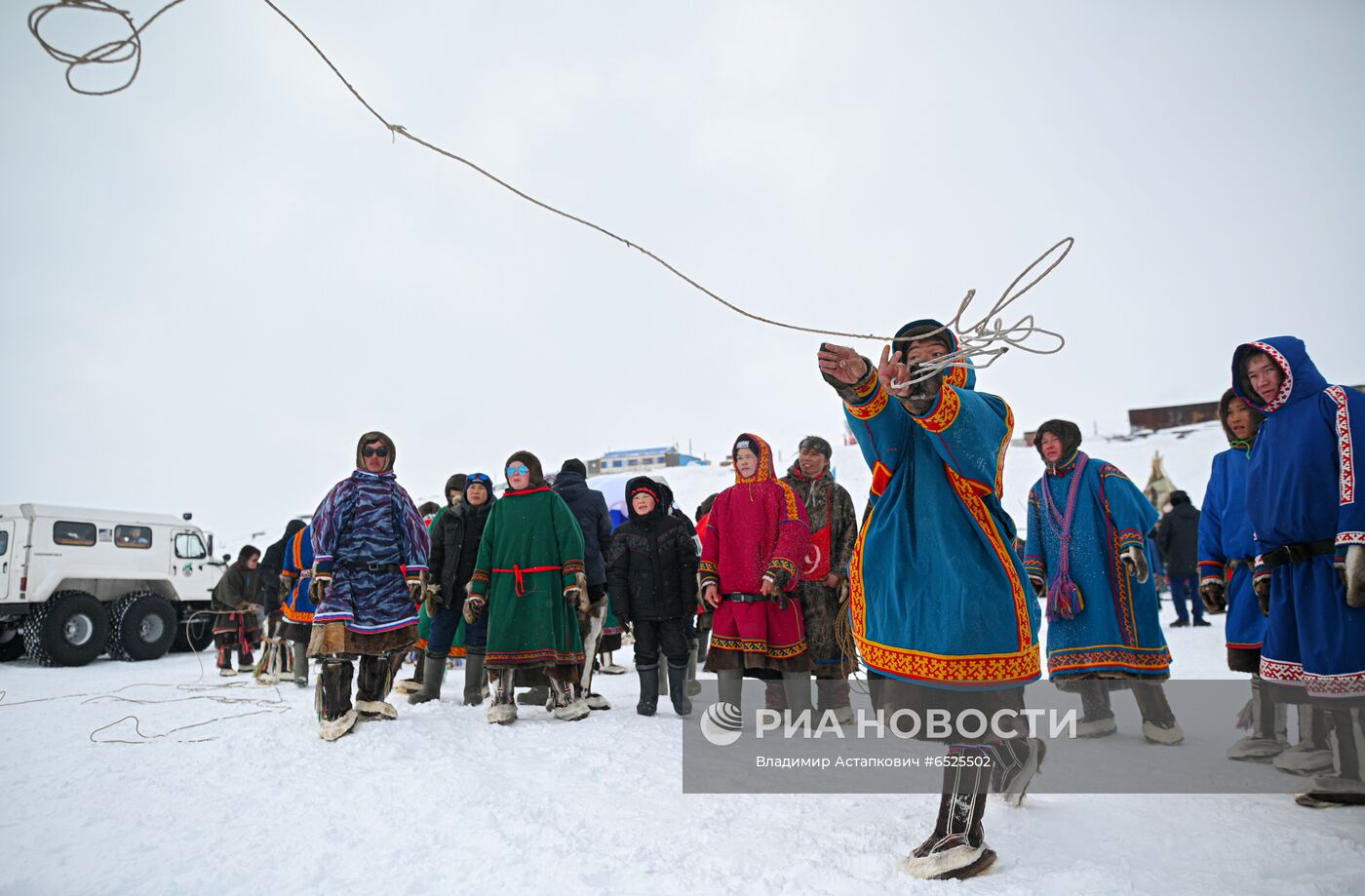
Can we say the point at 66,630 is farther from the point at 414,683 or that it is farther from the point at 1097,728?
the point at 1097,728

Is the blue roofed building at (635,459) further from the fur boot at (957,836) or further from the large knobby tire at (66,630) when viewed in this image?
the fur boot at (957,836)

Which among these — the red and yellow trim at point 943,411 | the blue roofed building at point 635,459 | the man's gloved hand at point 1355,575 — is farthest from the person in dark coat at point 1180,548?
the blue roofed building at point 635,459

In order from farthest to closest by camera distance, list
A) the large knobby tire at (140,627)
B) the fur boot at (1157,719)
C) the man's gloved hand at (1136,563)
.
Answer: the large knobby tire at (140,627) → the man's gloved hand at (1136,563) → the fur boot at (1157,719)

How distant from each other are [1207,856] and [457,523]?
5182mm

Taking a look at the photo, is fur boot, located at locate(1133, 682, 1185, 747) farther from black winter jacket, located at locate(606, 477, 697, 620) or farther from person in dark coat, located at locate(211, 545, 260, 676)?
person in dark coat, located at locate(211, 545, 260, 676)

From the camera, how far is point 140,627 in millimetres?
11164

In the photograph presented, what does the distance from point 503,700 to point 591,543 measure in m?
1.63

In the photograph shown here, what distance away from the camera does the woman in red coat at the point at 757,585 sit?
4824mm

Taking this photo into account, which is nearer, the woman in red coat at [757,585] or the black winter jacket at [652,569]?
the woman in red coat at [757,585]

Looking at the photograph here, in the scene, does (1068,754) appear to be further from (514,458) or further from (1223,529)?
(514,458)

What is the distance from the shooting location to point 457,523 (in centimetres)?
628

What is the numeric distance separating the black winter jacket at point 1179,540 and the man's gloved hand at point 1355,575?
966 cm

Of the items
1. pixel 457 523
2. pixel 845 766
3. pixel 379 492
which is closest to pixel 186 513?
pixel 457 523

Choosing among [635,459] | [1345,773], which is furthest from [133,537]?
[635,459]
